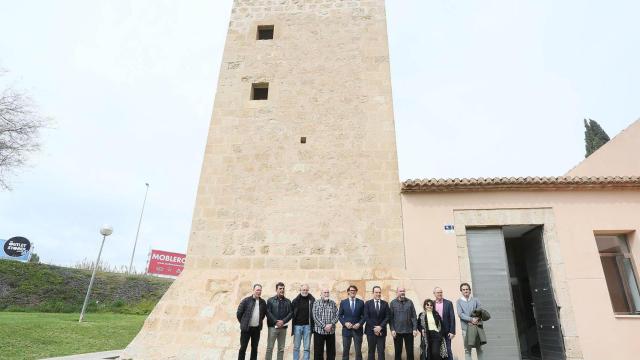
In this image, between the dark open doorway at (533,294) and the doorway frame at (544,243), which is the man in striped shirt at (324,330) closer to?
the doorway frame at (544,243)

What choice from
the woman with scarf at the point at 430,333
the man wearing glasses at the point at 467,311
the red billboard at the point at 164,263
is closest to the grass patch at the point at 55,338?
the woman with scarf at the point at 430,333

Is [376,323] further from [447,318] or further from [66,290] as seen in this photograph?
[66,290]

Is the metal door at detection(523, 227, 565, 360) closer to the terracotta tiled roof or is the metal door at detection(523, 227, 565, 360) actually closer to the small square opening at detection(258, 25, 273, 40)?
the terracotta tiled roof

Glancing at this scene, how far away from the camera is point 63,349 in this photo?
774 cm

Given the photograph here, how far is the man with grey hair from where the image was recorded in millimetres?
5281

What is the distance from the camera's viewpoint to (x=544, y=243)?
268 inches

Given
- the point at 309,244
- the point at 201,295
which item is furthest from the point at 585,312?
the point at 201,295

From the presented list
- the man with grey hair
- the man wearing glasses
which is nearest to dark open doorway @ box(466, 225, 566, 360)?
the man wearing glasses

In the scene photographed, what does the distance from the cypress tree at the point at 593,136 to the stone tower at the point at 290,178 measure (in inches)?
532

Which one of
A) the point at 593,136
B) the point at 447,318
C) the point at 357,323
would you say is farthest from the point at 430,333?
the point at 593,136

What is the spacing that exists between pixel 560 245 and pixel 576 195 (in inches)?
46.2

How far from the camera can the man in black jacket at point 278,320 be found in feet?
17.7

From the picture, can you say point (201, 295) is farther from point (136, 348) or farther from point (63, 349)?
point (63, 349)

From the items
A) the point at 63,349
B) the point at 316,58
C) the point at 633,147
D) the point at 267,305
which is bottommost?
the point at 63,349
